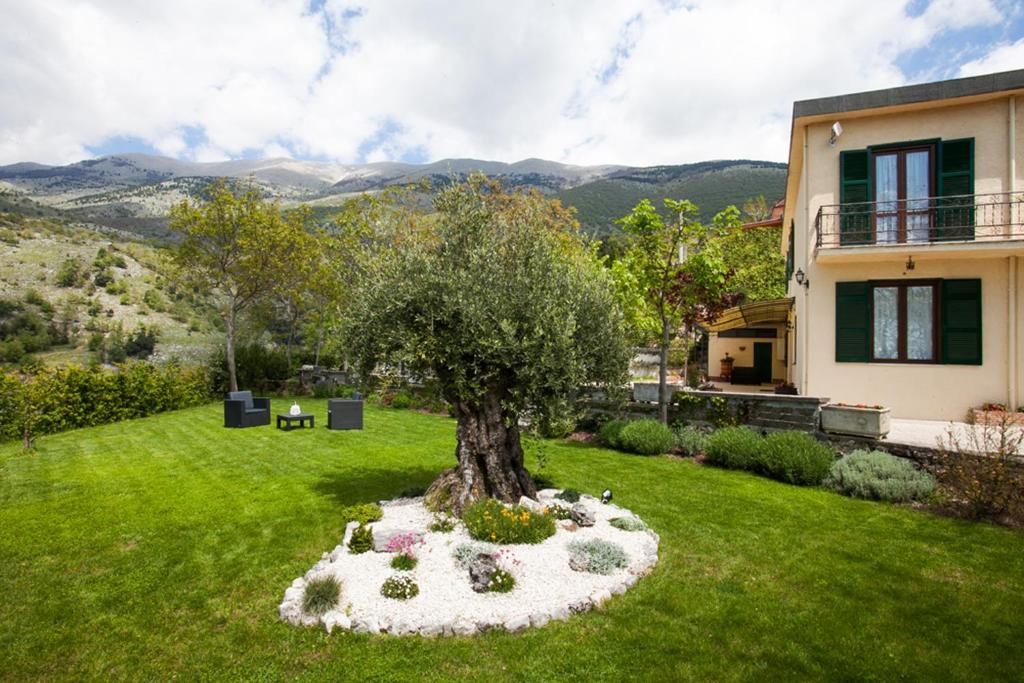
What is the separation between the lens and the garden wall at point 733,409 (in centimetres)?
1174

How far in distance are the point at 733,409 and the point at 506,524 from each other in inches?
328

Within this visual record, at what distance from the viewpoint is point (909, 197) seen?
13.3 m

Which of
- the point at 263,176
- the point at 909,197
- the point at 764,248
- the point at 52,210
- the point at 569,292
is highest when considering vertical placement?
the point at 263,176

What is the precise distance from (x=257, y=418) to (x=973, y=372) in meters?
20.7

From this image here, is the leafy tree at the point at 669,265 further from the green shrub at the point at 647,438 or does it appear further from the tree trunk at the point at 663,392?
the green shrub at the point at 647,438

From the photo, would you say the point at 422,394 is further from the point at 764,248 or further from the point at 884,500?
the point at 764,248

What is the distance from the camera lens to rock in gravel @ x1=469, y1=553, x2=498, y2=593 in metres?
5.67

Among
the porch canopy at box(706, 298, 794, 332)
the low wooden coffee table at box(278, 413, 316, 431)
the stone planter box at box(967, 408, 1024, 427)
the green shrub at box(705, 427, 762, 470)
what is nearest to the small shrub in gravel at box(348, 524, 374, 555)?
the green shrub at box(705, 427, 762, 470)

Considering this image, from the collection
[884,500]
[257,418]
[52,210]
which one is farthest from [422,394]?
[52,210]

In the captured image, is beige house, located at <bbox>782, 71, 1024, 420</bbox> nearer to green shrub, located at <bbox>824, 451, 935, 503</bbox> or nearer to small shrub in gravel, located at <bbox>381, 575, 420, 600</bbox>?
green shrub, located at <bbox>824, 451, 935, 503</bbox>

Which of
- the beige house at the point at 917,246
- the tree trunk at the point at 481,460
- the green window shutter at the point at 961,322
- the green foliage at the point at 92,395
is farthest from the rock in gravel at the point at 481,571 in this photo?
the green foliage at the point at 92,395

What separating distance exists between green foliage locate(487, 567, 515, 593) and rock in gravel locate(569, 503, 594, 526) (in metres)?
1.89

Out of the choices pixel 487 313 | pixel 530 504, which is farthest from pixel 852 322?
pixel 487 313

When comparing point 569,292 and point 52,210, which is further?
point 52,210
